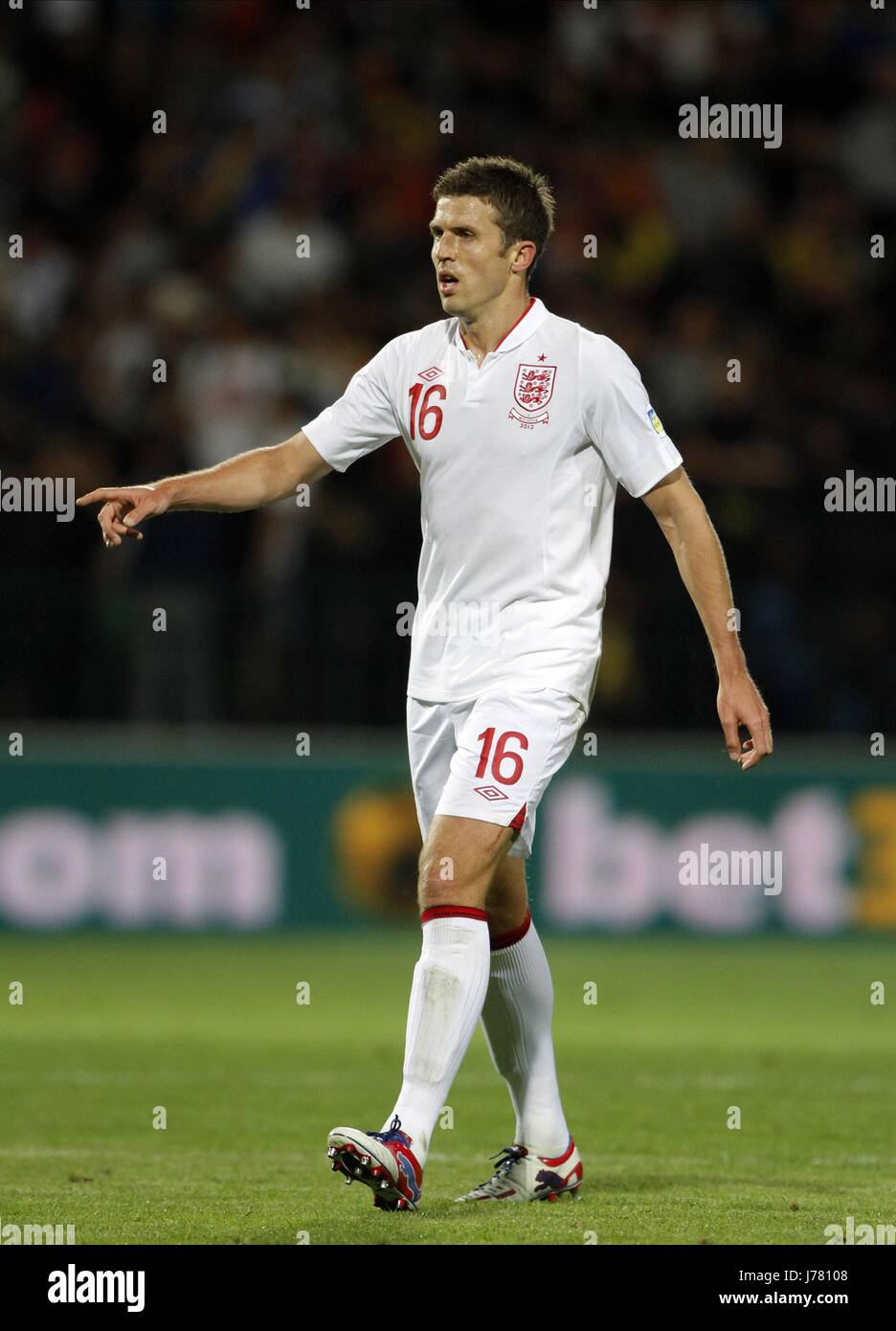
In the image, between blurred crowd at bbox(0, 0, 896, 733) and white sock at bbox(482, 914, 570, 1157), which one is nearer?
white sock at bbox(482, 914, 570, 1157)

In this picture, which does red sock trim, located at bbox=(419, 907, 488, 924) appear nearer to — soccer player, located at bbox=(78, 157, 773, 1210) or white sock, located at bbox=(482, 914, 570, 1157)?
soccer player, located at bbox=(78, 157, 773, 1210)

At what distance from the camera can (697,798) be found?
48.6ft

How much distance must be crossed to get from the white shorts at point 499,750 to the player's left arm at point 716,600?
0.43 metres

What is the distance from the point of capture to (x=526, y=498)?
609cm

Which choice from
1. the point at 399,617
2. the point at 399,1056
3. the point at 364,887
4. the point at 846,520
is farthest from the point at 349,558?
the point at 399,1056

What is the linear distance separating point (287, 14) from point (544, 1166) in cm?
1417

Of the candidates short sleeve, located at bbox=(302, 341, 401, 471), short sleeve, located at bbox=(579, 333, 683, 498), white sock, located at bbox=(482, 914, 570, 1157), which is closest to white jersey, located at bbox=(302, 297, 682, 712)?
short sleeve, located at bbox=(579, 333, 683, 498)

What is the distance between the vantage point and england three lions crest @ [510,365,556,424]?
6090 mm

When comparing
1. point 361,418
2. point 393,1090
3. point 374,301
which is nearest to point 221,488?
point 361,418

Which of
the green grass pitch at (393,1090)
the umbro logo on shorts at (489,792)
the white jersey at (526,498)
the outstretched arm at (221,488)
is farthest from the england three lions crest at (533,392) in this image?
the green grass pitch at (393,1090)

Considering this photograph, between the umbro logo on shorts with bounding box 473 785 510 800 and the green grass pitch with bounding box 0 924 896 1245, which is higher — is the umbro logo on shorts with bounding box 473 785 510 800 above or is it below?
above

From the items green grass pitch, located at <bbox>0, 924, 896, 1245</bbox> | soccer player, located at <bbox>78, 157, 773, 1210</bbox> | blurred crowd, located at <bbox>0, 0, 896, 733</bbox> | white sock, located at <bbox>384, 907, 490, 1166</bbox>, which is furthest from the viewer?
blurred crowd, located at <bbox>0, 0, 896, 733</bbox>
